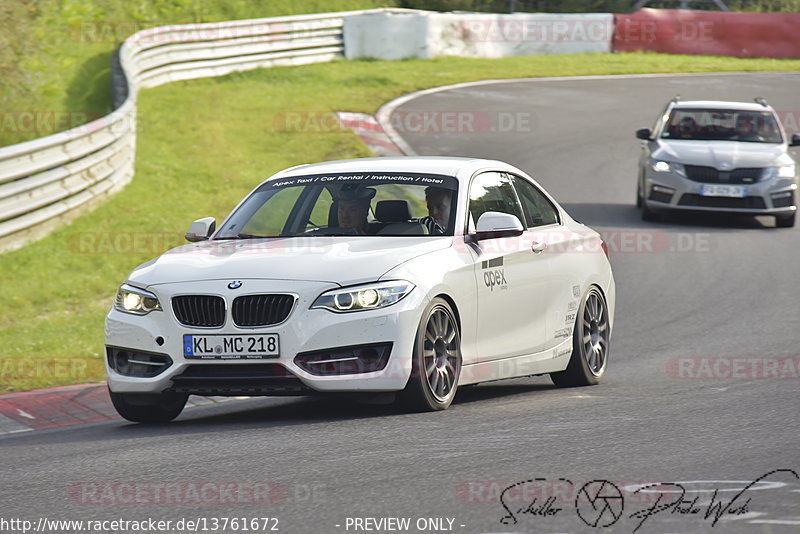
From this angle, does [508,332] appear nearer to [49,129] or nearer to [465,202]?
[465,202]

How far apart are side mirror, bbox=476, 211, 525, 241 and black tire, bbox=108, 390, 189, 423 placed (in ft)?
6.94

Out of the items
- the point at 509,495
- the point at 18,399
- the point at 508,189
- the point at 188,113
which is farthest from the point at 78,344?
the point at 188,113

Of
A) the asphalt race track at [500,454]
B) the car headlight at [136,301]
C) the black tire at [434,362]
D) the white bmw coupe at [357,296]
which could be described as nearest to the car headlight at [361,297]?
the white bmw coupe at [357,296]

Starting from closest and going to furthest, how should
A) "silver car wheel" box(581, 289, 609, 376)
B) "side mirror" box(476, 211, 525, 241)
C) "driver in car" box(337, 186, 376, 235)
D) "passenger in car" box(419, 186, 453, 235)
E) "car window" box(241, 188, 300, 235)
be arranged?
"side mirror" box(476, 211, 525, 241)
"passenger in car" box(419, 186, 453, 235)
"driver in car" box(337, 186, 376, 235)
"car window" box(241, 188, 300, 235)
"silver car wheel" box(581, 289, 609, 376)

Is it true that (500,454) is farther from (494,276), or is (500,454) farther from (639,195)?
(639,195)

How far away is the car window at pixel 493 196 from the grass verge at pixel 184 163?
346 centimetres

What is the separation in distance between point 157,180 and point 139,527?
15.1 metres

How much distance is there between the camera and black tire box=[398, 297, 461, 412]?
787 cm

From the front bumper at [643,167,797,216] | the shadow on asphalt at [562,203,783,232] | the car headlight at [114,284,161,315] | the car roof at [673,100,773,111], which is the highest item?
the car headlight at [114,284,161,315]

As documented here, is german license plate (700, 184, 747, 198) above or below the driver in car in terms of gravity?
below

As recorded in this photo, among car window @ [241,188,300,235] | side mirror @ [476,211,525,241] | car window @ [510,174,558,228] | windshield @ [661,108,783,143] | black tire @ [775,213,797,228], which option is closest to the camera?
side mirror @ [476,211,525,241]

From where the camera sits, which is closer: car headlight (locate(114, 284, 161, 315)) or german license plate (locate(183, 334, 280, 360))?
german license plate (locate(183, 334, 280, 360))

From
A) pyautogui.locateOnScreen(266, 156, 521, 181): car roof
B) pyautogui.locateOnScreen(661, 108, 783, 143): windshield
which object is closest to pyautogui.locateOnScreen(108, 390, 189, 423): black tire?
pyautogui.locateOnScreen(266, 156, 521, 181): car roof

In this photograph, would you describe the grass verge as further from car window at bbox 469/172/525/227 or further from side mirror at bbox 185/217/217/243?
car window at bbox 469/172/525/227
